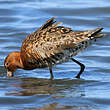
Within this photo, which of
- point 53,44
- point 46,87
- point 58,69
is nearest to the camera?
point 46,87

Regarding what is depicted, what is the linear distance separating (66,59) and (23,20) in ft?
18.1

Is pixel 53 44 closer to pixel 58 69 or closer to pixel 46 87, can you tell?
pixel 46 87

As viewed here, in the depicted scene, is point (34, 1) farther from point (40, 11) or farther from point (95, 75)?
point (95, 75)

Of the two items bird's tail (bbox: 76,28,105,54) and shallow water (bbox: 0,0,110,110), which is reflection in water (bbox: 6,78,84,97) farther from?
bird's tail (bbox: 76,28,105,54)

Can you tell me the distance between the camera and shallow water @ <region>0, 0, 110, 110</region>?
26.1 feet

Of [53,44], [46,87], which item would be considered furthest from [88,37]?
[46,87]

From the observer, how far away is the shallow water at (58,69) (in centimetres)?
796

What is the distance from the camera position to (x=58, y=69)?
10.7 m

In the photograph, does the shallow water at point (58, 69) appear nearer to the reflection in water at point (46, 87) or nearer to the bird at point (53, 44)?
the reflection in water at point (46, 87)

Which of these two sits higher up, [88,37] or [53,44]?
[88,37]

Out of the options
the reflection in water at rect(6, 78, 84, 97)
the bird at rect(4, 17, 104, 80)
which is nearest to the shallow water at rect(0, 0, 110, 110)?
the reflection in water at rect(6, 78, 84, 97)

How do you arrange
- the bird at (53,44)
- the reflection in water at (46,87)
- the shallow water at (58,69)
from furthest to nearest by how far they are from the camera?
the bird at (53,44) → the reflection in water at (46,87) → the shallow water at (58,69)

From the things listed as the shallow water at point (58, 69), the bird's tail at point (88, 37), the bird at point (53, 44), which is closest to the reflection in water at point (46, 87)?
the shallow water at point (58, 69)

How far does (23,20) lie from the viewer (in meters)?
14.9
